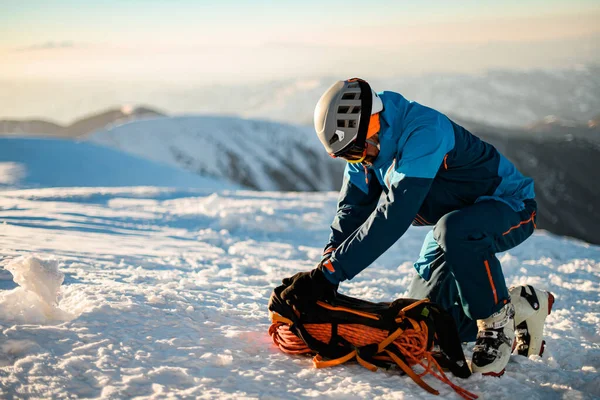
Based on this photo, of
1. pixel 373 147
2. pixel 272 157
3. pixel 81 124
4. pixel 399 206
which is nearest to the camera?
pixel 399 206

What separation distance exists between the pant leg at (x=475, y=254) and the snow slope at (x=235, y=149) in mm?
40141

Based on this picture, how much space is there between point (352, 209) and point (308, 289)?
2.23ft

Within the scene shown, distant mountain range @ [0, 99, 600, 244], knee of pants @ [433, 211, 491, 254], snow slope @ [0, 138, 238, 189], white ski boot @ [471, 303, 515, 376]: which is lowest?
white ski boot @ [471, 303, 515, 376]

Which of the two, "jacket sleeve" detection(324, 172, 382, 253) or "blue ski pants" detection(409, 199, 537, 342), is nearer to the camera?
"blue ski pants" detection(409, 199, 537, 342)

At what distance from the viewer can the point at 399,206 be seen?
2.71 metres

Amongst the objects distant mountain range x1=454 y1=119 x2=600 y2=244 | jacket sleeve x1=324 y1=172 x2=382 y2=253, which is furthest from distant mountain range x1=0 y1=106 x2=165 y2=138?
jacket sleeve x1=324 y1=172 x2=382 y2=253

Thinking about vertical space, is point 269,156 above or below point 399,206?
above

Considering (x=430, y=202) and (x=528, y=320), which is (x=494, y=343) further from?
(x=430, y=202)

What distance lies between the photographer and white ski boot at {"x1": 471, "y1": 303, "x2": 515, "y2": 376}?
2.84m

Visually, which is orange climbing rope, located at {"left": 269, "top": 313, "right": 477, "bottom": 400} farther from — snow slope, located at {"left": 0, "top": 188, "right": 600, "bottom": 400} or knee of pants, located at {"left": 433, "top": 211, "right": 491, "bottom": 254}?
knee of pants, located at {"left": 433, "top": 211, "right": 491, "bottom": 254}

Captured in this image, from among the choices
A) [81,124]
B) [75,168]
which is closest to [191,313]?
[75,168]

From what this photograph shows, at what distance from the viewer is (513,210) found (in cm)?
317

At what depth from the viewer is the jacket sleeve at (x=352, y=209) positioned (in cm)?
332

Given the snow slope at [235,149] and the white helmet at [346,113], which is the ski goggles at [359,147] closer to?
the white helmet at [346,113]
